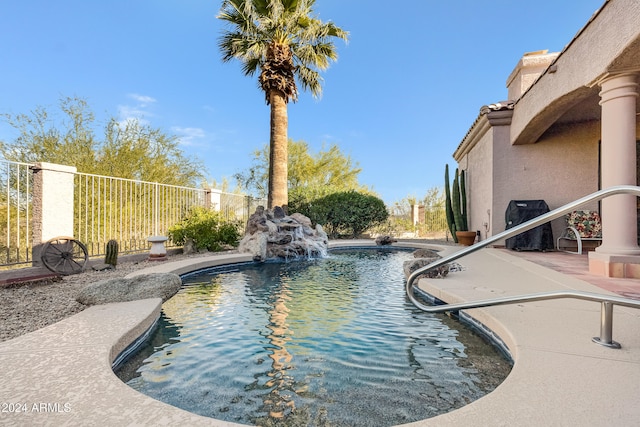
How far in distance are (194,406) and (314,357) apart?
0.95 meters

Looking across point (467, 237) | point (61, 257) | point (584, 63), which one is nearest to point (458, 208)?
point (467, 237)

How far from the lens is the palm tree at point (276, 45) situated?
454 inches

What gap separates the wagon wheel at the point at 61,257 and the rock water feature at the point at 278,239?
351cm

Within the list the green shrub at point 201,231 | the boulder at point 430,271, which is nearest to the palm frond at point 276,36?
the green shrub at point 201,231

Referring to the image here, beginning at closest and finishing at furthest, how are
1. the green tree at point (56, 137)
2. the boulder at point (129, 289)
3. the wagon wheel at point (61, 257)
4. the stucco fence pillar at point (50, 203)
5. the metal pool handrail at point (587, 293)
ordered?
the metal pool handrail at point (587, 293), the boulder at point (129, 289), the wagon wheel at point (61, 257), the stucco fence pillar at point (50, 203), the green tree at point (56, 137)

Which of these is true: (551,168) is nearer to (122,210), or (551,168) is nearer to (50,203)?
(122,210)

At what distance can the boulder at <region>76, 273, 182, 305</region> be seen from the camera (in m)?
3.67

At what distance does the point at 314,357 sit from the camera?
2.56 metres

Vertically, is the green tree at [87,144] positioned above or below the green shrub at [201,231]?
above

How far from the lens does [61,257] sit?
19.1ft

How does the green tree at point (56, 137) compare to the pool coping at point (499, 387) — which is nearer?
the pool coping at point (499, 387)

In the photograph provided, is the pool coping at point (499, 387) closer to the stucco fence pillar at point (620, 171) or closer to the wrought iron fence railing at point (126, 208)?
the stucco fence pillar at point (620, 171)

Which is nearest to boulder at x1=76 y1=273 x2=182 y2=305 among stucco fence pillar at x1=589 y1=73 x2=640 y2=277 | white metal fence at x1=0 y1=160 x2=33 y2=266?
white metal fence at x1=0 y1=160 x2=33 y2=266

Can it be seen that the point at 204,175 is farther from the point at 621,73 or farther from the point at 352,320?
the point at 621,73
